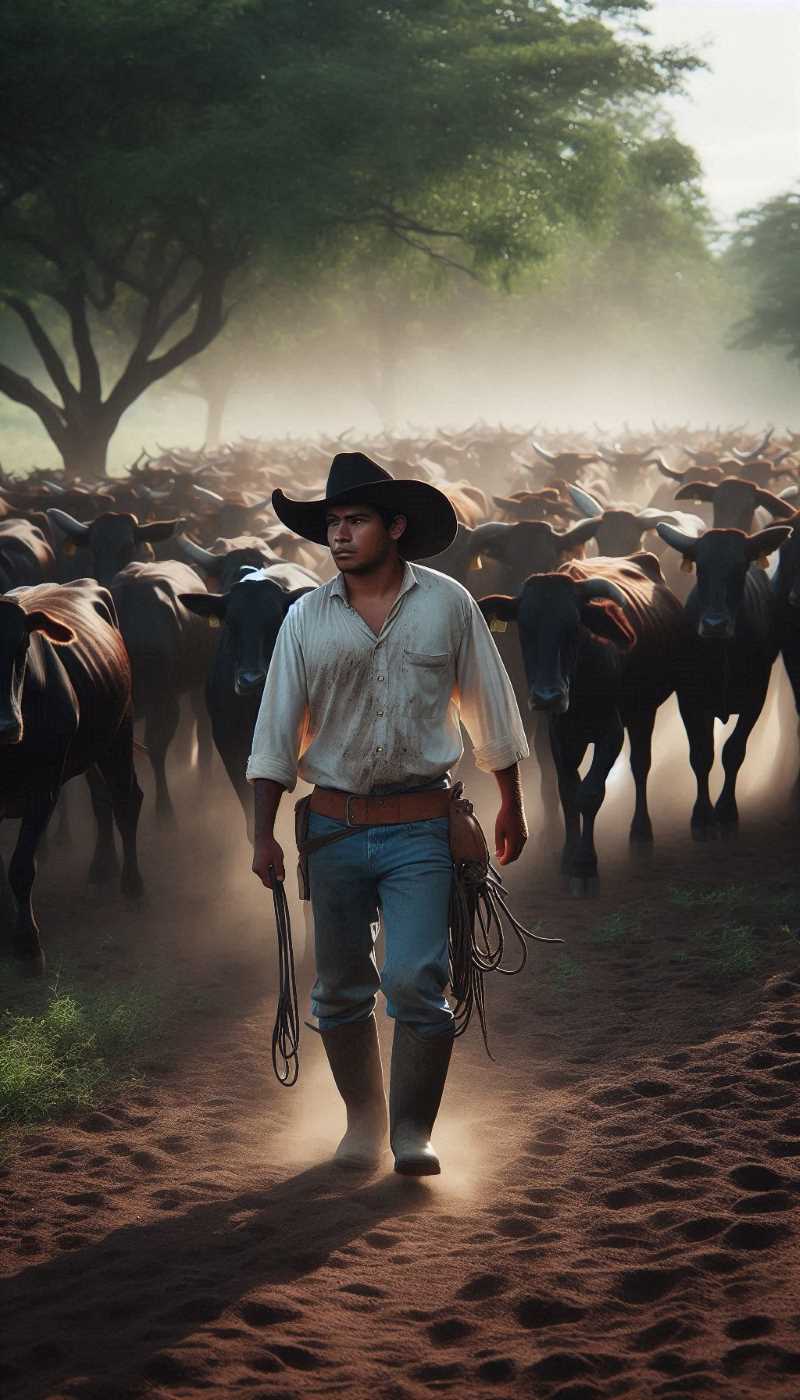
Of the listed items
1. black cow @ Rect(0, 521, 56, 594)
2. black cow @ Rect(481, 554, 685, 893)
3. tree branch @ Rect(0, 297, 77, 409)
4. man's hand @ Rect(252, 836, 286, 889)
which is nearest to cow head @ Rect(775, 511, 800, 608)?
black cow @ Rect(481, 554, 685, 893)

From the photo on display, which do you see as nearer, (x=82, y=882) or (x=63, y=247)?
(x=82, y=882)

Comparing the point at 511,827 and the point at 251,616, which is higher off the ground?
the point at 251,616

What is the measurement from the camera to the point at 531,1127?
514 cm

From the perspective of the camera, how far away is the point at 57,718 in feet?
24.1

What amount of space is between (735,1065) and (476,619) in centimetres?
209

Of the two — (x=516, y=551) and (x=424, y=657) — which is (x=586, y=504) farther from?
(x=424, y=657)

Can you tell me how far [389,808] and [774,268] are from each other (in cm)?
6246

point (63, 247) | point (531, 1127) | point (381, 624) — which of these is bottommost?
point (531, 1127)

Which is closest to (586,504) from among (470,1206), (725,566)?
(725,566)

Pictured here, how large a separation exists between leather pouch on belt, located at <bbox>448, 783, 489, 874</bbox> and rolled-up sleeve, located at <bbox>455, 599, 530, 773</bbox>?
144 mm

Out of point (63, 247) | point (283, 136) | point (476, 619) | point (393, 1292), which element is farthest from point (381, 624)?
point (63, 247)

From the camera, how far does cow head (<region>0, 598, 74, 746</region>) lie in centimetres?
664

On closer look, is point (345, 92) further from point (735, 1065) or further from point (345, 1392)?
point (345, 1392)

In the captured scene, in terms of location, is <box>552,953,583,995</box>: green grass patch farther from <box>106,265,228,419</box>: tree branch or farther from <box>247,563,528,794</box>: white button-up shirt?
<box>106,265,228,419</box>: tree branch
